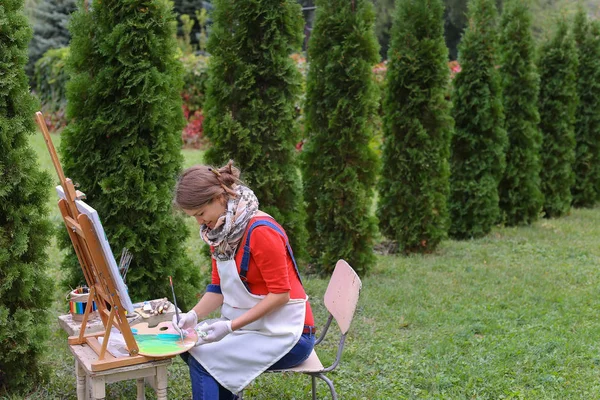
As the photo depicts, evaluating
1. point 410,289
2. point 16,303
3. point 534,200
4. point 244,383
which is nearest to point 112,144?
point 16,303

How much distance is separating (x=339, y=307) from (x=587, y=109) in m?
8.76

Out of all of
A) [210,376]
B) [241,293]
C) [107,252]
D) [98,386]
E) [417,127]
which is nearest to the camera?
[107,252]

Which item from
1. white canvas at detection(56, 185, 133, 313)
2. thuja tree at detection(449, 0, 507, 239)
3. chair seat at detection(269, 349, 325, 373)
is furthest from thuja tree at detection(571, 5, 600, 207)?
white canvas at detection(56, 185, 133, 313)

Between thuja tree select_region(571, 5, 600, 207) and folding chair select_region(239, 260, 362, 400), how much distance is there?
8392 millimetres

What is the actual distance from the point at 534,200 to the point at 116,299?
7.45 m

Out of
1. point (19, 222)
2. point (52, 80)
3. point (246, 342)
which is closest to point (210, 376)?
point (246, 342)

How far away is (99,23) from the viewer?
4.61 metres

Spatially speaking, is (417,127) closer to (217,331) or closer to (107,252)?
(217,331)

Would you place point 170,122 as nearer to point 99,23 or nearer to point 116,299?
point 99,23

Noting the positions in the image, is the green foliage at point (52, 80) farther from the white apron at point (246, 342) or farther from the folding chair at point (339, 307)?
the white apron at point (246, 342)

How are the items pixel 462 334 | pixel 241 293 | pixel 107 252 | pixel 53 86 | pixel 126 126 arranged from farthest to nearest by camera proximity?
1. pixel 53 86
2. pixel 462 334
3. pixel 126 126
4. pixel 241 293
5. pixel 107 252

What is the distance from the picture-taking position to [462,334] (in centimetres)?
495

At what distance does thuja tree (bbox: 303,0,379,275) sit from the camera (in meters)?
6.50

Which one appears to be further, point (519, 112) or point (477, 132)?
point (519, 112)
